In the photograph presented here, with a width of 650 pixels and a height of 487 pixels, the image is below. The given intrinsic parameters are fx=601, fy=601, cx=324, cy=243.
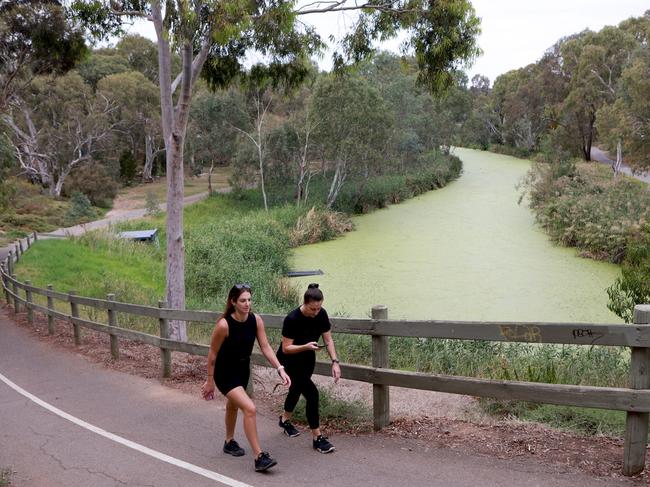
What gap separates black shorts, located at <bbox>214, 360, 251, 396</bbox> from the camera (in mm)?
4922

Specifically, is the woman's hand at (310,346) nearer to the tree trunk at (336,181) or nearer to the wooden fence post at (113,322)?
the wooden fence post at (113,322)

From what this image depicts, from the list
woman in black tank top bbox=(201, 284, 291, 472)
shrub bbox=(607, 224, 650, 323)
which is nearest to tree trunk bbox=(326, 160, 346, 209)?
shrub bbox=(607, 224, 650, 323)

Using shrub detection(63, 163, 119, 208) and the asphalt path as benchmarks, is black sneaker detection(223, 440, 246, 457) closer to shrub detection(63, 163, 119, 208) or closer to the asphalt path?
the asphalt path

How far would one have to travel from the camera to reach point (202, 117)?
39.8 meters

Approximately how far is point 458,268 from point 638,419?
1677 centimetres

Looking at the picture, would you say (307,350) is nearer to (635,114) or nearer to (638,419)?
(638,419)

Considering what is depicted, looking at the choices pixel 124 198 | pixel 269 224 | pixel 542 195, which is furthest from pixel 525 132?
pixel 269 224

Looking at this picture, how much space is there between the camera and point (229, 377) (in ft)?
Result: 16.2

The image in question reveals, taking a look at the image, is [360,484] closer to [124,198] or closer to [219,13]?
[219,13]

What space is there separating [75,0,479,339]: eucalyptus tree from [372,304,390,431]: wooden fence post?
16.9 feet

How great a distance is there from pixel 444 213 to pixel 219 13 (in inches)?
1025

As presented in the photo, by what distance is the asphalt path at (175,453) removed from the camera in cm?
458

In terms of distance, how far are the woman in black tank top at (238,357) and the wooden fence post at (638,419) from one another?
8.25 feet

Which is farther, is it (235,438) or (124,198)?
(124,198)
